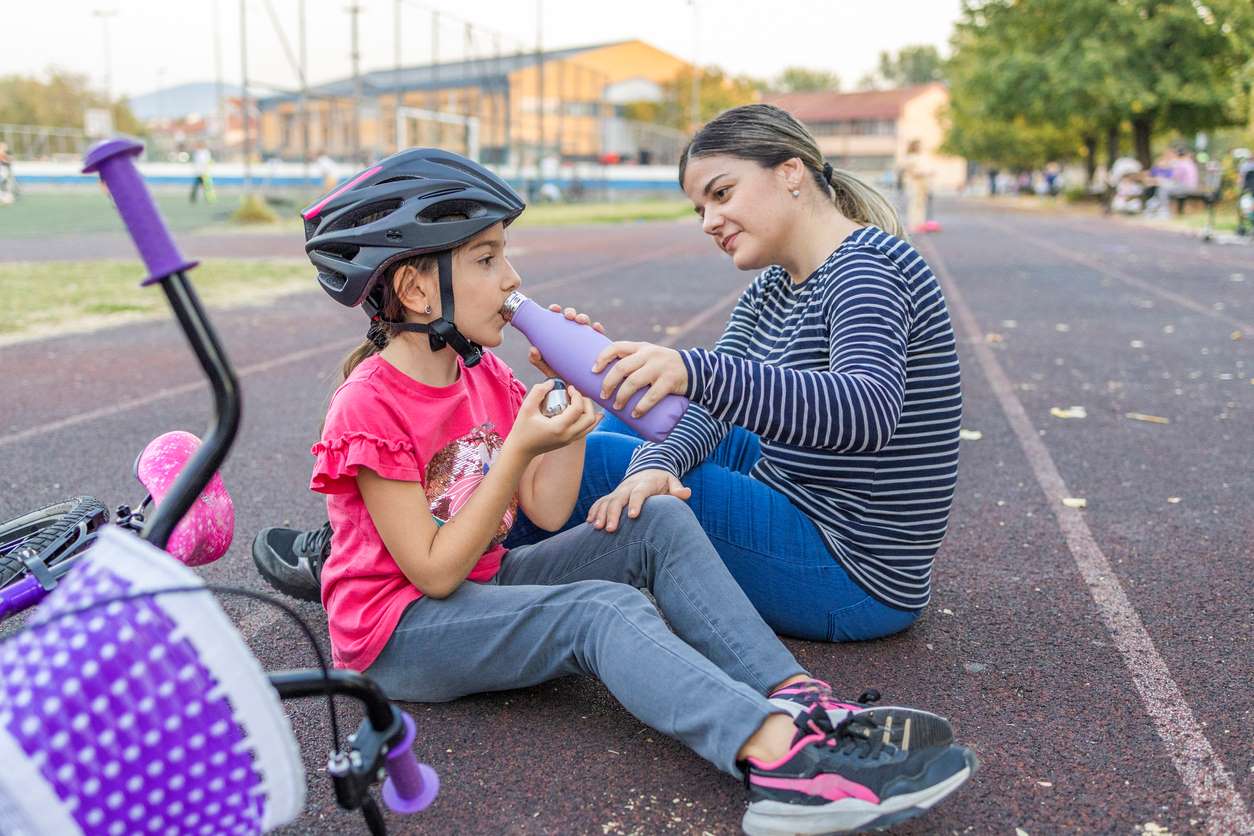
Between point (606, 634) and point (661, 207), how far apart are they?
117ft

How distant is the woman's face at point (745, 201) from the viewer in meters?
2.78

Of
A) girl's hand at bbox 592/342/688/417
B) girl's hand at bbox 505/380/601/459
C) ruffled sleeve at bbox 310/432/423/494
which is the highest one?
girl's hand at bbox 592/342/688/417

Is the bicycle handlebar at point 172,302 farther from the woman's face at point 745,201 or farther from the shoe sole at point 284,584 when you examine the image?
the shoe sole at point 284,584

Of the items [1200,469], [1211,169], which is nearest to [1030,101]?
[1211,169]

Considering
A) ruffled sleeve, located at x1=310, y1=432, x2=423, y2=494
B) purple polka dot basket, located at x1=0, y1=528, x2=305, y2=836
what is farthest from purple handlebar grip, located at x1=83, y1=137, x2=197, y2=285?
ruffled sleeve, located at x1=310, y1=432, x2=423, y2=494

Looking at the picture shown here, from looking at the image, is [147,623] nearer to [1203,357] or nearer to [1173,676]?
[1173,676]

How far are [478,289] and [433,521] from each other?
549mm

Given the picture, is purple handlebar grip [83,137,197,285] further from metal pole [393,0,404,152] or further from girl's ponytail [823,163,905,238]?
metal pole [393,0,404,152]

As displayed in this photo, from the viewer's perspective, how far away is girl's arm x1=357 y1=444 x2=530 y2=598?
2.28 metres

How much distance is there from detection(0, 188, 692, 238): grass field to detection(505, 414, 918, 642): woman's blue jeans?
1610 cm

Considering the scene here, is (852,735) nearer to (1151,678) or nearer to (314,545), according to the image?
(1151,678)

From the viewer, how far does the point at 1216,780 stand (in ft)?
7.82

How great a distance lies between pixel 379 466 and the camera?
2.25m

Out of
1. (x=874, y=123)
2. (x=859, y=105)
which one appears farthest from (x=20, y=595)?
(x=859, y=105)
